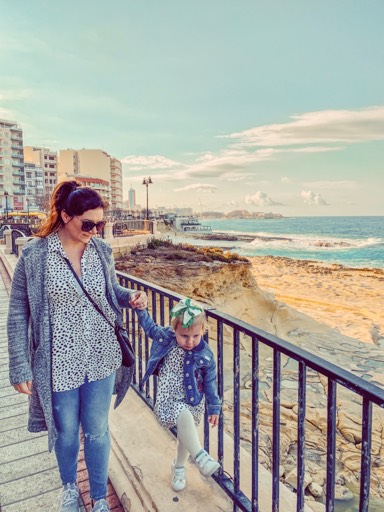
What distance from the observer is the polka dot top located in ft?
6.21

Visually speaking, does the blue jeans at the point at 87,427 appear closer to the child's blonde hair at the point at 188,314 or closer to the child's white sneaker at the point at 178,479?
the child's white sneaker at the point at 178,479

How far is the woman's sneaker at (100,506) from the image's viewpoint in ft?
6.79

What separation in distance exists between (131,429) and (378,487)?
4.05 m

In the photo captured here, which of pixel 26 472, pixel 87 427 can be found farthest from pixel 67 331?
pixel 26 472

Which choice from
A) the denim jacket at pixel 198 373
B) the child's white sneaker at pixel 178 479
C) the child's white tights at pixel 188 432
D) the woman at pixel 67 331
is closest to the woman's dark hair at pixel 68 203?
the woman at pixel 67 331

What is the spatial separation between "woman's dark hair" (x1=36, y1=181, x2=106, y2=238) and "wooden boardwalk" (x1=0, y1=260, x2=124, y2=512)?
5.25 ft

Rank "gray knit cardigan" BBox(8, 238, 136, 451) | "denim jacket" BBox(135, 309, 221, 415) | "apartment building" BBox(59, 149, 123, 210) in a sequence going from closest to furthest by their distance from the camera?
1. "gray knit cardigan" BBox(8, 238, 136, 451)
2. "denim jacket" BBox(135, 309, 221, 415)
3. "apartment building" BBox(59, 149, 123, 210)

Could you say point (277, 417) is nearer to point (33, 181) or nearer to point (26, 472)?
point (26, 472)

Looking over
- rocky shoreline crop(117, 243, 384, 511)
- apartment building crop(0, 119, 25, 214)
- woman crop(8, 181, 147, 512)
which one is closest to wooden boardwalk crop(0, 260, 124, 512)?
woman crop(8, 181, 147, 512)

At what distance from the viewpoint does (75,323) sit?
6.30ft

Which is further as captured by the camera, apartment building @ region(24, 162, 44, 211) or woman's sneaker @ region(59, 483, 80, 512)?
apartment building @ region(24, 162, 44, 211)

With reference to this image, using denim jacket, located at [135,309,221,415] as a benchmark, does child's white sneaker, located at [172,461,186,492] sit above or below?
below

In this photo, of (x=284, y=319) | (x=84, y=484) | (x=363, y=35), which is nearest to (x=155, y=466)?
(x=84, y=484)

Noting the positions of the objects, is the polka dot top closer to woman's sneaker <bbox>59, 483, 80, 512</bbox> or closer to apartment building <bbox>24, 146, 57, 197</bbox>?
woman's sneaker <bbox>59, 483, 80, 512</bbox>
